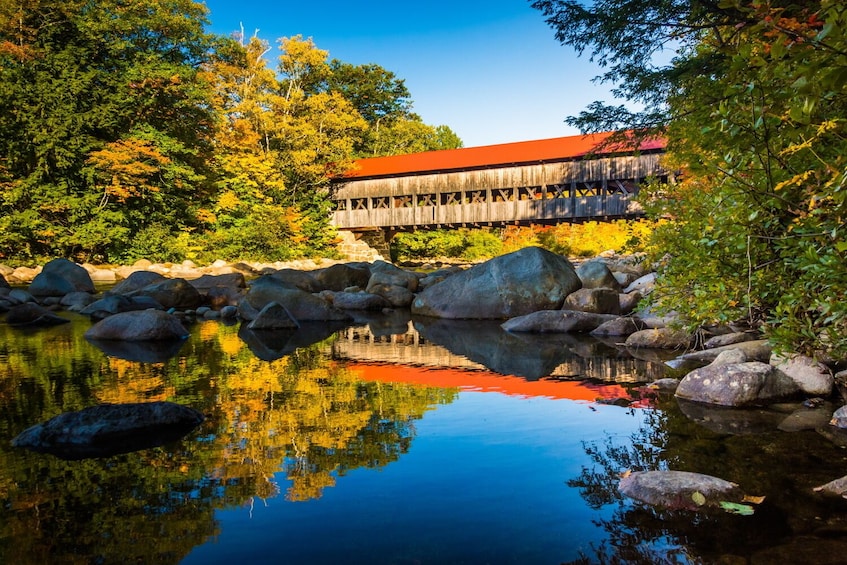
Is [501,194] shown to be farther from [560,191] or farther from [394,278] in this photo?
[394,278]

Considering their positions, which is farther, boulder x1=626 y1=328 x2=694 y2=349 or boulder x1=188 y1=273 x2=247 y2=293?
boulder x1=188 y1=273 x2=247 y2=293

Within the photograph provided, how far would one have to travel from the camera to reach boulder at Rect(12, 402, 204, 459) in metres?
3.64

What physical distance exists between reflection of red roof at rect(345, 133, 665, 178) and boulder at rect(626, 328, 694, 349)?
1858 cm

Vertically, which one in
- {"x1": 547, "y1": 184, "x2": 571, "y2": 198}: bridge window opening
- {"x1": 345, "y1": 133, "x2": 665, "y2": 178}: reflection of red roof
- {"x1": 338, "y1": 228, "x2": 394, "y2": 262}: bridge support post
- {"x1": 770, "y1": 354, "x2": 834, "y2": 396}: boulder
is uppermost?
{"x1": 345, "y1": 133, "x2": 665, "y2": 178}: reflection of red roof

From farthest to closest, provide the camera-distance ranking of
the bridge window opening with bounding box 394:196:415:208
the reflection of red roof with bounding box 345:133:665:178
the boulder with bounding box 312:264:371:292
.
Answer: the bridge window opening with bounding box 394:196:415:208 < the reflection of red roof with bounding box 345:133:665:178 < the boulder with bounding box 312:264:371:292

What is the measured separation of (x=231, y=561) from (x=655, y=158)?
81.7 ft

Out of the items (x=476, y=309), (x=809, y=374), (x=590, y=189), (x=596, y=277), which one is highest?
(x=590, y=189)

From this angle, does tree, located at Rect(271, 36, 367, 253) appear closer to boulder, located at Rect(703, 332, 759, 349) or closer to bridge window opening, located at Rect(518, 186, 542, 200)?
bridge window opening, located at Rect(518, 186, 542, 200)

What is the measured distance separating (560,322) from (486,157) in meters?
20.7

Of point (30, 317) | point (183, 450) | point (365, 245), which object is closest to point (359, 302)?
point (30, 317)

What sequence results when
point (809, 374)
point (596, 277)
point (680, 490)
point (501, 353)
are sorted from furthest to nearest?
point (596, 277)
point (501, 353)
point (809, 374)
point (680, 490)

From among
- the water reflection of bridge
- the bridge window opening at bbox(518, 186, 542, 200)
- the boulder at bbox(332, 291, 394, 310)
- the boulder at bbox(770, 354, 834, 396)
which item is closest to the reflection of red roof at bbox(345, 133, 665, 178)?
the bridge window opening at bbox(518, 186, 542, 200)

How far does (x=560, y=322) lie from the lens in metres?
8.92

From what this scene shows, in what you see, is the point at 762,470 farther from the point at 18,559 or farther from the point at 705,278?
the point at 18,559
